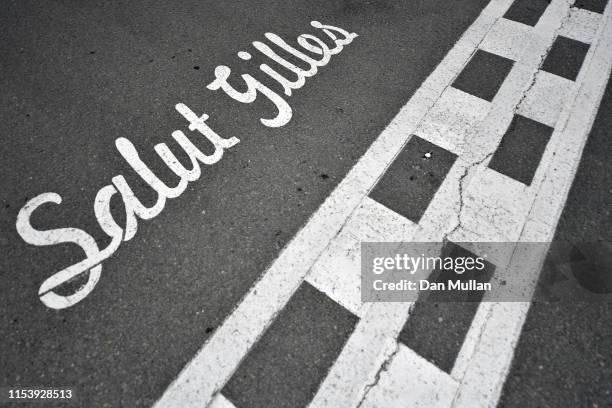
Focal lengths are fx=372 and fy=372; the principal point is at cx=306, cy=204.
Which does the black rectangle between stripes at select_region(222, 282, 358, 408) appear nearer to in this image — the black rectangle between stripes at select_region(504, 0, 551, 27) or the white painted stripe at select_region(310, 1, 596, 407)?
the white painted stripe at select_region(310, 1, 596, 407)

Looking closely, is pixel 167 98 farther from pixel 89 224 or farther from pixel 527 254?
pixel 527 254

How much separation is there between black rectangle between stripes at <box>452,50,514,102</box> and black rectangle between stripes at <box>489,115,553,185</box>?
1.57ft

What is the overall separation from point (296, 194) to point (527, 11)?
13.9ft

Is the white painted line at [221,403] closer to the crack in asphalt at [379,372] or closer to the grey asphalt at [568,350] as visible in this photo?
the crack in asphalt at [379,372]

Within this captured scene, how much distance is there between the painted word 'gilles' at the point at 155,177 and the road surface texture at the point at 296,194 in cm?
3

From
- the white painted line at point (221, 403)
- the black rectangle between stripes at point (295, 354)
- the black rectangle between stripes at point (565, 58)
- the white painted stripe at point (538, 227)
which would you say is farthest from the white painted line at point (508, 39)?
the white painted line at point (221, 403)

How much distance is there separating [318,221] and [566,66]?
11.7 feet

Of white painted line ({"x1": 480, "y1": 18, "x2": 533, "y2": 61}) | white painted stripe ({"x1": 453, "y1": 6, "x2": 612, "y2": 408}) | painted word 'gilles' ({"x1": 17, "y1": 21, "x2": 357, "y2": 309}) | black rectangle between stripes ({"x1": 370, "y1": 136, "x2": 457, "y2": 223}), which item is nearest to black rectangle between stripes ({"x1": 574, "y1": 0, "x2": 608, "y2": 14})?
white painted stripe ({"x1": 453, "y1": 6, "x2": 612, "y2": 408})

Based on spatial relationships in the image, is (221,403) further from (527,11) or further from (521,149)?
(527,11)

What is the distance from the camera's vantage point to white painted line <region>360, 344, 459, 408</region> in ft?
7.79

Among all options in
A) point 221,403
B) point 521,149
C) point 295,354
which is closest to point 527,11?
point 521,149

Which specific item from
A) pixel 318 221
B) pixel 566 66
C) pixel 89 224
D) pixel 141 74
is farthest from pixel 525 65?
pixel 89 224

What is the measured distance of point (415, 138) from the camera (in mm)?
3666

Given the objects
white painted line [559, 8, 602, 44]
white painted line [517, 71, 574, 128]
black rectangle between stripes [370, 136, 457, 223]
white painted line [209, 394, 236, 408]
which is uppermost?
white painted line [559, 8, 602, 44]
